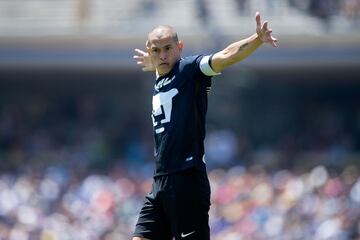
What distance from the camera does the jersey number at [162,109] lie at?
7.41 meters

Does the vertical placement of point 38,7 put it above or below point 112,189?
above

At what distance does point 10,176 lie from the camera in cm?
1923

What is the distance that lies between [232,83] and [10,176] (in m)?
5.07

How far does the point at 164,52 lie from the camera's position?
7398 millimetres

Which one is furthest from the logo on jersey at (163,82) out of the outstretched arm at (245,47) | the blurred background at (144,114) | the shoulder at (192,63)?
the blurred background at (144,114)

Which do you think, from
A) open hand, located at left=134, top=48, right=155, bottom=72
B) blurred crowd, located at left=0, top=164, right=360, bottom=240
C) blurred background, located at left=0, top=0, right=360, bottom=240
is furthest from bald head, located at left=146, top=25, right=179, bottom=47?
blurred background, located at left=0, top=0, right=360, bottom=240

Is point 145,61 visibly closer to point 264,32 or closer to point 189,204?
point 189,204

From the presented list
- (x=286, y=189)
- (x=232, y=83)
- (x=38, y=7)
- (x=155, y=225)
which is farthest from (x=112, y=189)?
(x=155, y=225)

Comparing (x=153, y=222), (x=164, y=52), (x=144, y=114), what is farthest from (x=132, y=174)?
(x=164, y=52)

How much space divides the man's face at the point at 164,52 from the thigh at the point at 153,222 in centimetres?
88

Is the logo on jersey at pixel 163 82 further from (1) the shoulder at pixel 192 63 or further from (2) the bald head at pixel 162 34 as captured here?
(2) the bald head at pixel 162 34

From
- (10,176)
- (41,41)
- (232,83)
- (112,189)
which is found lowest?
(112,189)

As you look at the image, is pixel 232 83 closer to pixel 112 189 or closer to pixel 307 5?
pixel 307 5

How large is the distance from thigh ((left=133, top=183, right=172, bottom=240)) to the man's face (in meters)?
0.88
